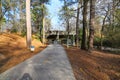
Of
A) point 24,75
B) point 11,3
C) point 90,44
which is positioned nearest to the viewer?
point 24,75

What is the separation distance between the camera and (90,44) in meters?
15.4

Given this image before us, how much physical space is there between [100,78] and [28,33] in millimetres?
10674

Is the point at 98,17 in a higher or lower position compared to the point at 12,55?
higher

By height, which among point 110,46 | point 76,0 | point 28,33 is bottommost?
point 110,46

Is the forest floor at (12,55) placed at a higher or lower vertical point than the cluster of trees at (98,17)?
lower

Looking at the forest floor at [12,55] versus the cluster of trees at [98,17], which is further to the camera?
the cluster of trees at [98,17]

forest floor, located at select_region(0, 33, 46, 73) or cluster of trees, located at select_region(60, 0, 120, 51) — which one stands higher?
cluster of trees, located at select_region(60, 0, 120, 51)

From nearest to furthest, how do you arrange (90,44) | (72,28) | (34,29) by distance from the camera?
(90,44) < (34,29) < (72,28)

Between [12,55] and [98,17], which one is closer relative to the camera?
[12,55]

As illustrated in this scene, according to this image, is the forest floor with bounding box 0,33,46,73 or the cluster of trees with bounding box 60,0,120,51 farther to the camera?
the cluster of trees with bounding box 60,0,120,51

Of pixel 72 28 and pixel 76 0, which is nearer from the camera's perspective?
pixel 76 0

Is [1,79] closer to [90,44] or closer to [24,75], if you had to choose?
[24,75]

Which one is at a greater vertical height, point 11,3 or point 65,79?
point 11,3

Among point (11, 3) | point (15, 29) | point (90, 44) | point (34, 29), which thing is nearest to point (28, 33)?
point (90, 44)
